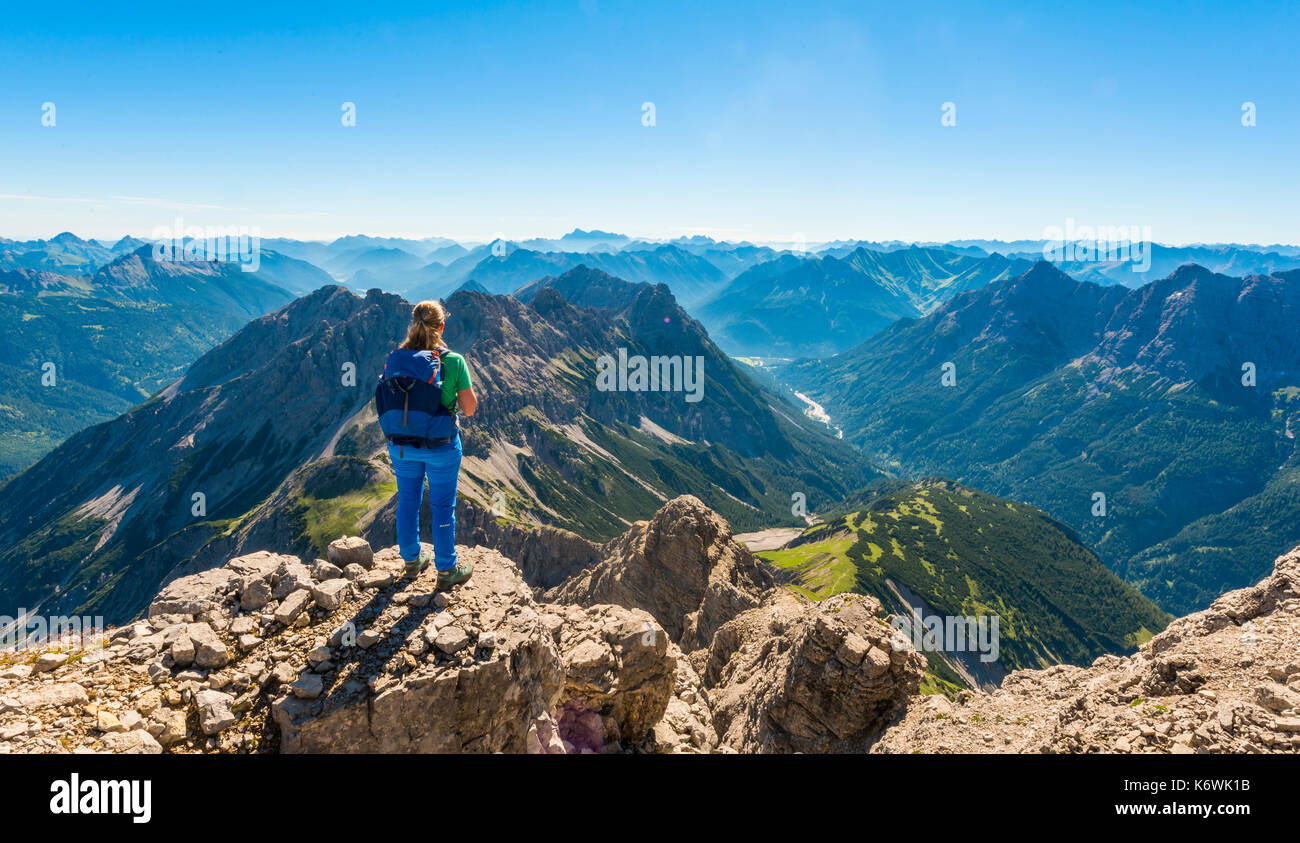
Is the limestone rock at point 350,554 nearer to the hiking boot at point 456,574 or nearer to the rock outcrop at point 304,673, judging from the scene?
the rock outcrop at point 304,673

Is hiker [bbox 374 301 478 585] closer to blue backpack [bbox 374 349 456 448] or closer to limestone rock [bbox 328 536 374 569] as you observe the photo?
blue backpack [bbox 374 349 456 448]

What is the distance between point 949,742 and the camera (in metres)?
21.2

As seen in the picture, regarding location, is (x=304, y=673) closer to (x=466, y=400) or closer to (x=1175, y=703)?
(x=466, y=400)

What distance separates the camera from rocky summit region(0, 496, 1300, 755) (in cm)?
1184

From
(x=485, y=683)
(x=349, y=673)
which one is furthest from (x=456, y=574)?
(x=349, y=673)

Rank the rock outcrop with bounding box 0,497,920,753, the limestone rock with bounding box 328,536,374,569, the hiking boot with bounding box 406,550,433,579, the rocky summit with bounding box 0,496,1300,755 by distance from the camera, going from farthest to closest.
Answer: the limestone rock with bounding box 328,536,374,569 → the hiking boot with bounding box 406,550,433,579 → the rocky summit with bounding box 0,496,1300,755 → the rock outcrop with bounding box 0,497,920,753

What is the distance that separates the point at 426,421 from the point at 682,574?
63198 millimetres

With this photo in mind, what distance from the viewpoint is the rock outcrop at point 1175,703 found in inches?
578

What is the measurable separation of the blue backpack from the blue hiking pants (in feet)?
1.69

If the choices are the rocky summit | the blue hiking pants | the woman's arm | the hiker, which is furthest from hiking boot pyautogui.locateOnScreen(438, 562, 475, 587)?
the woman's arm

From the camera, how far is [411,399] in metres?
13.6

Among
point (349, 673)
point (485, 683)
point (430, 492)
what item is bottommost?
point (485, 683)

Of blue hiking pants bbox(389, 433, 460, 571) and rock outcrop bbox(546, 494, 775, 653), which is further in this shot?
rock outcrop bbox(546, 494, 775, 653)
